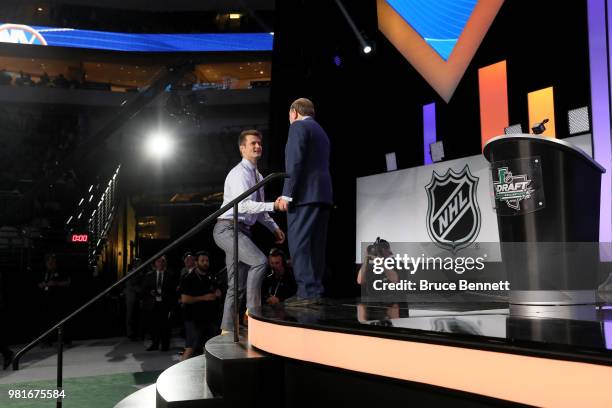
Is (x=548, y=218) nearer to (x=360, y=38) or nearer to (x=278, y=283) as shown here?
(x=278, y=283)

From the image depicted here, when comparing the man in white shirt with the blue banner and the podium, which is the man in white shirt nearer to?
the podium

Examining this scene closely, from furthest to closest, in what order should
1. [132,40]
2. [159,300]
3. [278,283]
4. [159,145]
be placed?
[132,40]
[159,145]
[159,300]
[278,283]

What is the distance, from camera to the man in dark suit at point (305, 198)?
348 centimetres

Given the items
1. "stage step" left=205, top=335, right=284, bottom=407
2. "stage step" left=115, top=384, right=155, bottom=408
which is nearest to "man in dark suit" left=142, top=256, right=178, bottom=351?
"stage step" left=115, top=384, right=155, bottom=408

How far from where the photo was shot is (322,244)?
3617mm

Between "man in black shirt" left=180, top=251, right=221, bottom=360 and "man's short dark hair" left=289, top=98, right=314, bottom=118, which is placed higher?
"man's short dark hair" left=289, top=98, right=314, bottom=118

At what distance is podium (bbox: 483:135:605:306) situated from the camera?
2.63m

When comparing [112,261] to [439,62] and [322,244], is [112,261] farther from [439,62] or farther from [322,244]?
[322,244]

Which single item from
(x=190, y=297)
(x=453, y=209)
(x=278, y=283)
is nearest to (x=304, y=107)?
(x=278, y=283)

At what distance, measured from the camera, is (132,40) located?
2659 cm

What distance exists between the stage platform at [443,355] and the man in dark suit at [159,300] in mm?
6727

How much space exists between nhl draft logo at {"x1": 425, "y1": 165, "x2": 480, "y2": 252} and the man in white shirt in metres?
2.91

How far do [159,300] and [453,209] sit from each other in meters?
5.34

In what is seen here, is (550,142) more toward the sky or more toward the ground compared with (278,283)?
more toward the sky
